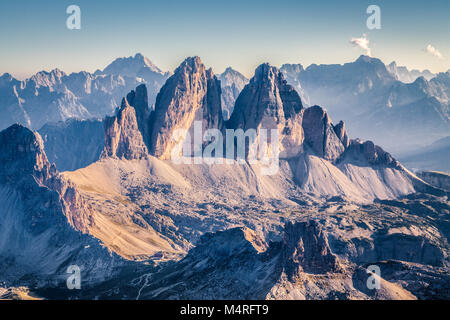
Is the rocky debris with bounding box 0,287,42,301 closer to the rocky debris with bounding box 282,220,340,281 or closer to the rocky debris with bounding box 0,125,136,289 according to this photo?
the rocky debris with bounding box 0,125,136,289

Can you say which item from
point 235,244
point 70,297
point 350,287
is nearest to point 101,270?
point 70,297

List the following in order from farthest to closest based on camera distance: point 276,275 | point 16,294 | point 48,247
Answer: point 48,247 → point 16,294 → point 276,275

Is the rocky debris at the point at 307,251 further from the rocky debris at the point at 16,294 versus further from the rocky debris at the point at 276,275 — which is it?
the rocky debris at the point at 16,294

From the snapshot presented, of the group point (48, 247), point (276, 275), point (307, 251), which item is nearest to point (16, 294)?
point (48, 247)

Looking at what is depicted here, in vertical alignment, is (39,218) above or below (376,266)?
above

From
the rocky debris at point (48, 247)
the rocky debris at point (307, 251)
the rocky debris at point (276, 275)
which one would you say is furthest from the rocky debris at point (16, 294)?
the rocky debris at point (307, 251)

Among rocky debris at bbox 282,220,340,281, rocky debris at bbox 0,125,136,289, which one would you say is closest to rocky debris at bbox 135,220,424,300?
rocky debris at bbox 282,220,340,281

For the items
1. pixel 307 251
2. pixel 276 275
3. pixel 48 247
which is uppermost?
pixel 307 251

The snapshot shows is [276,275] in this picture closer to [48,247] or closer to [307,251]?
[307,251]

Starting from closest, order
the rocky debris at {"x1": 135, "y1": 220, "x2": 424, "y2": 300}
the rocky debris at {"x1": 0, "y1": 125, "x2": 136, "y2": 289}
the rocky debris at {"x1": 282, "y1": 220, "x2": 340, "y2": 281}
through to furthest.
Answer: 1. the rocky debris at {"x1": 135, "y1": 220, "x2": 424, "y2": 300}
2. the rocky debris at {"x1": 282, "y1": 220, "x2": 340, "y2": 281}
3. the rocky debris at {"x1": 0, "y1": 125, "x2": 136, "y2": 289}
